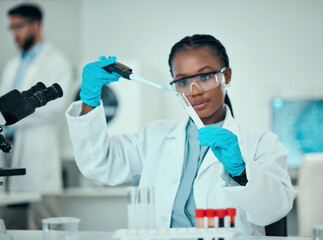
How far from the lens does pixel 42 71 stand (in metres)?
3.08

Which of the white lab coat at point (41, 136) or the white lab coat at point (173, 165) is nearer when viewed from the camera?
the white lab coat at point (173, 165)

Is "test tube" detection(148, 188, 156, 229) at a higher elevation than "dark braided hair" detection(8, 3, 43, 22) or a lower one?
lower

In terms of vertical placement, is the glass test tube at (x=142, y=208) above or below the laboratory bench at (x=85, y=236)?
above

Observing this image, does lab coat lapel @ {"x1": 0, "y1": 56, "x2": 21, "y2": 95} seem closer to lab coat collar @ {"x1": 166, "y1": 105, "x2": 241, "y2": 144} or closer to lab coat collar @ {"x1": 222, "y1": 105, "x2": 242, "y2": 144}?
lab coat collar @ {"x1": 166, "y1": 105, "x2": 241, "y2": 144}

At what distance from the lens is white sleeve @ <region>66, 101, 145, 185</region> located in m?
1.51

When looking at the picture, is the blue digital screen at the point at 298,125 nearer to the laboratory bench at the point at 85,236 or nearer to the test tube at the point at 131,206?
the laboratory bench at the point at 85,236

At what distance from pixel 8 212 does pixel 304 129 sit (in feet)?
7.85

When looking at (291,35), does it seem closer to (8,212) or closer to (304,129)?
(304,129)

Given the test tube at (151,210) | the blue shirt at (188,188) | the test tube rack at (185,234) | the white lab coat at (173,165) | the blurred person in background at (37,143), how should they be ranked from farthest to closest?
the blurred person in background at (37,143)
the blue shirt at (188,188)
the white lab coat at (173,165)
the test tube at (151,210)
the test tube rack at (185,234)

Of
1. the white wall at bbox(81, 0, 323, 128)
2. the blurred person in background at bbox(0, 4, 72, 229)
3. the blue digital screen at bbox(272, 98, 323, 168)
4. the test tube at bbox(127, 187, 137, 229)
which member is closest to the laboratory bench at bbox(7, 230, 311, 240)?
the test tube at bbox(127, 187, 137, 229)

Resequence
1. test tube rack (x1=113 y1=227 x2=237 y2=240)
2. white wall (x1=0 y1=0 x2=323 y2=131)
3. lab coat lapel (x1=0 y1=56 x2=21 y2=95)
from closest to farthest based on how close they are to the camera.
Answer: test tube rack (x1=113 y1=227 x2=237 y2=240), lab coat lapel (x1=0 y1=56 x2=21 y2=95), white wall (x1=0 y1=0 x2=323 y2=131)

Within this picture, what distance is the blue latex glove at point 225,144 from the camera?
125 centimetres

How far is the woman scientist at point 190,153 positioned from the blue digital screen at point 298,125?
215 cm

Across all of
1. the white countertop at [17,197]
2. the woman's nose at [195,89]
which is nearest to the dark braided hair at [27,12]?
the white countertop at [17,197]
